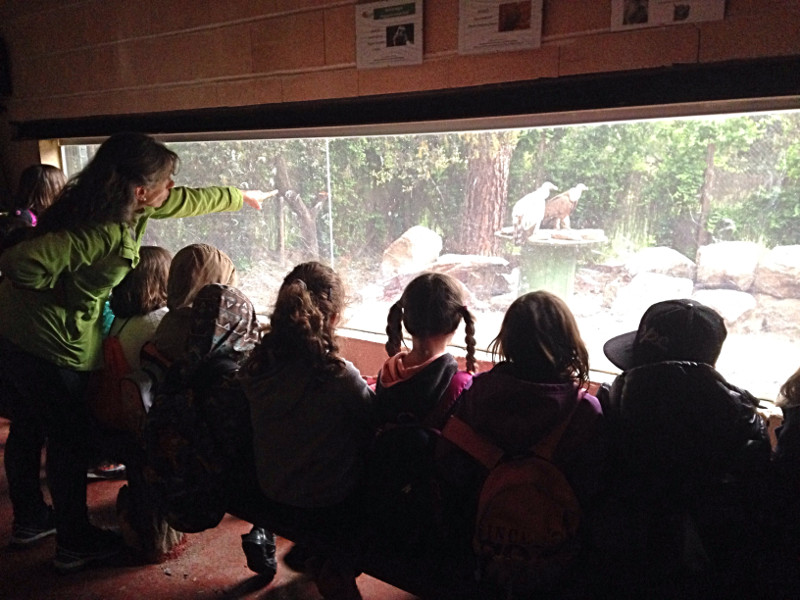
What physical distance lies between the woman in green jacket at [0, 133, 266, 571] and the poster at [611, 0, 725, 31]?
152cm

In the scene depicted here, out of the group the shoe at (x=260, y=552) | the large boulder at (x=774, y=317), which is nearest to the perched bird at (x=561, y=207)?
the large boulder at (x=774, y=317)

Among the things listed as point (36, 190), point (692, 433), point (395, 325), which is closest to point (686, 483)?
point (692, 433)

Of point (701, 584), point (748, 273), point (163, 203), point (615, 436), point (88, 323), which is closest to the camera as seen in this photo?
point (701, 584)

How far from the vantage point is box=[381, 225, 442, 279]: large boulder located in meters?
2.65

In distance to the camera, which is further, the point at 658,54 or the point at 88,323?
the point at 88,323

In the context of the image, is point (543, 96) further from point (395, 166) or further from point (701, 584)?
point (701, 584)

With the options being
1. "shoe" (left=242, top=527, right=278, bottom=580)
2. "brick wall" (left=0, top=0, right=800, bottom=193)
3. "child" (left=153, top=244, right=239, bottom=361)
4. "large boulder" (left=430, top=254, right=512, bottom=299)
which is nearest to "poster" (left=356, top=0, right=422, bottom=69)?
"brick wall" (left=0, top=0, right=800, bottom=193)

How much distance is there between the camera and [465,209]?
251 centimetres

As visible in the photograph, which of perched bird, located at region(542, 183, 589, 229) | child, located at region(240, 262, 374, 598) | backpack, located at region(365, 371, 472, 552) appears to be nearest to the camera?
backpack, located at region(365, 371, 472, 552)

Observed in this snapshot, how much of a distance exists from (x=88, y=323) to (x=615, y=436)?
1727 mm

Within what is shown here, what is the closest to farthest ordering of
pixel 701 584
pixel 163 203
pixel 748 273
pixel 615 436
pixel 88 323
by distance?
pixel 701 584
pixel 615 436
pixel 748 273
pixel 88 323
pixel 163 203

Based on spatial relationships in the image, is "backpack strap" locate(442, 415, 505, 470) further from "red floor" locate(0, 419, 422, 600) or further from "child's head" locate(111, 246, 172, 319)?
"child's head" locate(111, 246, 172, 319)

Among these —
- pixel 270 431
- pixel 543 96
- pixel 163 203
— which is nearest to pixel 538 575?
pixel 270 431

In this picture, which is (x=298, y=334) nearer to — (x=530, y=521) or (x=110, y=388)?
(x=530, y=521)
